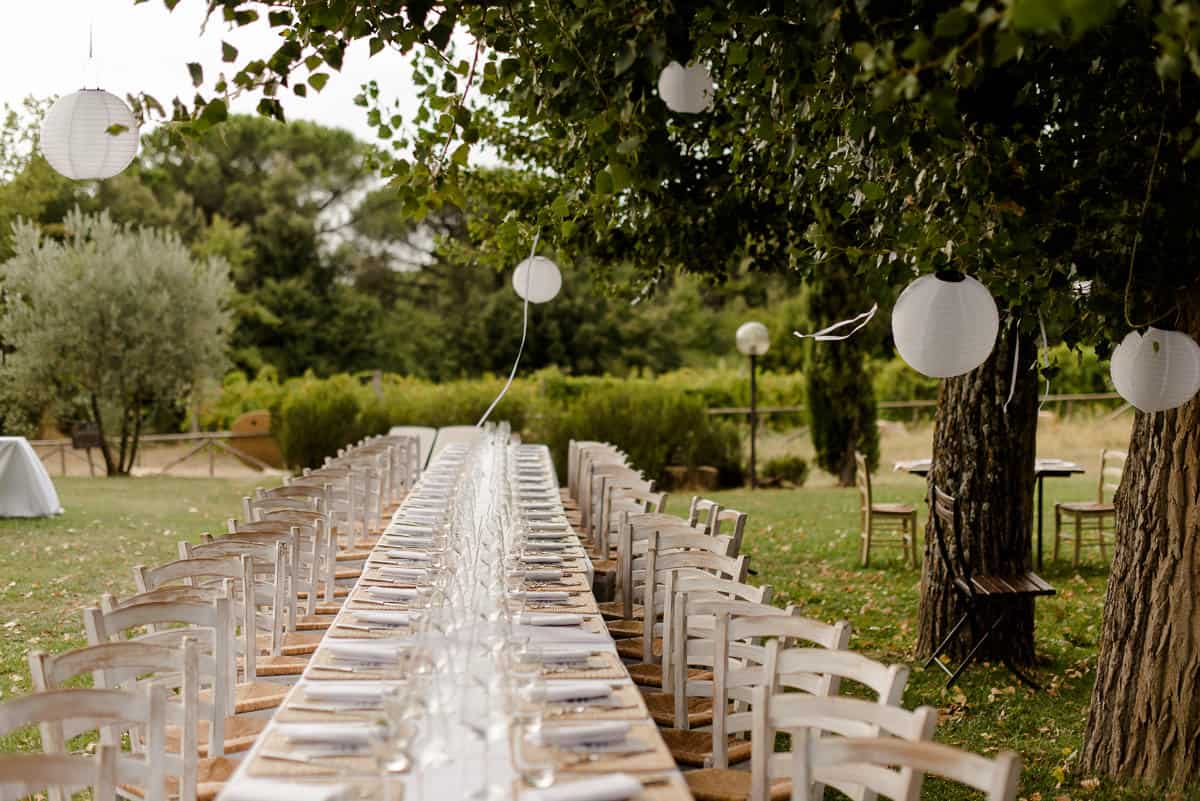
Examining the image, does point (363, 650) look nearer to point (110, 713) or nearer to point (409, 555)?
point (110, 713)

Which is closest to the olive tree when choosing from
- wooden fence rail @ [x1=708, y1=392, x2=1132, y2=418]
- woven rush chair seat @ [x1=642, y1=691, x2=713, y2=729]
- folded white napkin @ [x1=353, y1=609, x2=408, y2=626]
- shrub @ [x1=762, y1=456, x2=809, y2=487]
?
wooden fence rail @ [x1=708, y1=392, x2=1132, y2=418]

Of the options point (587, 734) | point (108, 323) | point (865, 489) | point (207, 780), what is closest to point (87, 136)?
point (207, 780)

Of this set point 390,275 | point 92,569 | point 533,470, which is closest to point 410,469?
point 533,470

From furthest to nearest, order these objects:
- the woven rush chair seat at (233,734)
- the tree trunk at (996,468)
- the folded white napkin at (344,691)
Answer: the tree trunk at (996,468)
the woven rush chair seat at (233,734)
the folded white napkin at (344,691)

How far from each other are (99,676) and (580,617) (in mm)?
1549

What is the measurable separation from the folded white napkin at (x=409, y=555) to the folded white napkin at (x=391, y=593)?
2.37 ft

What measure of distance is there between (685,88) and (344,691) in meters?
2.45

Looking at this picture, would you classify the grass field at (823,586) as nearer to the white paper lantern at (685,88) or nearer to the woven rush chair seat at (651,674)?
the woven rush chair seat at (651,674)

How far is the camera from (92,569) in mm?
9398

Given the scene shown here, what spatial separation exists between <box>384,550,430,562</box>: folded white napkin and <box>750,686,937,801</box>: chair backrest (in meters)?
2.47

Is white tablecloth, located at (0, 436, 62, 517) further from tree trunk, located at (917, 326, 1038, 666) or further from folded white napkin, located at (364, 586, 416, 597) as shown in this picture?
tree trunk, located at (917, 326, 1038, 666)

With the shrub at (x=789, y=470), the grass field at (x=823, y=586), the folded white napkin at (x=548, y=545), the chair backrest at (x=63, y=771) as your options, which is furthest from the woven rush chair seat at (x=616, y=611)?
the shrub at (x=789, y=470)

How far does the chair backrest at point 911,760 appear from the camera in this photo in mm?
2252

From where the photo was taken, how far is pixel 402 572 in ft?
15.7
